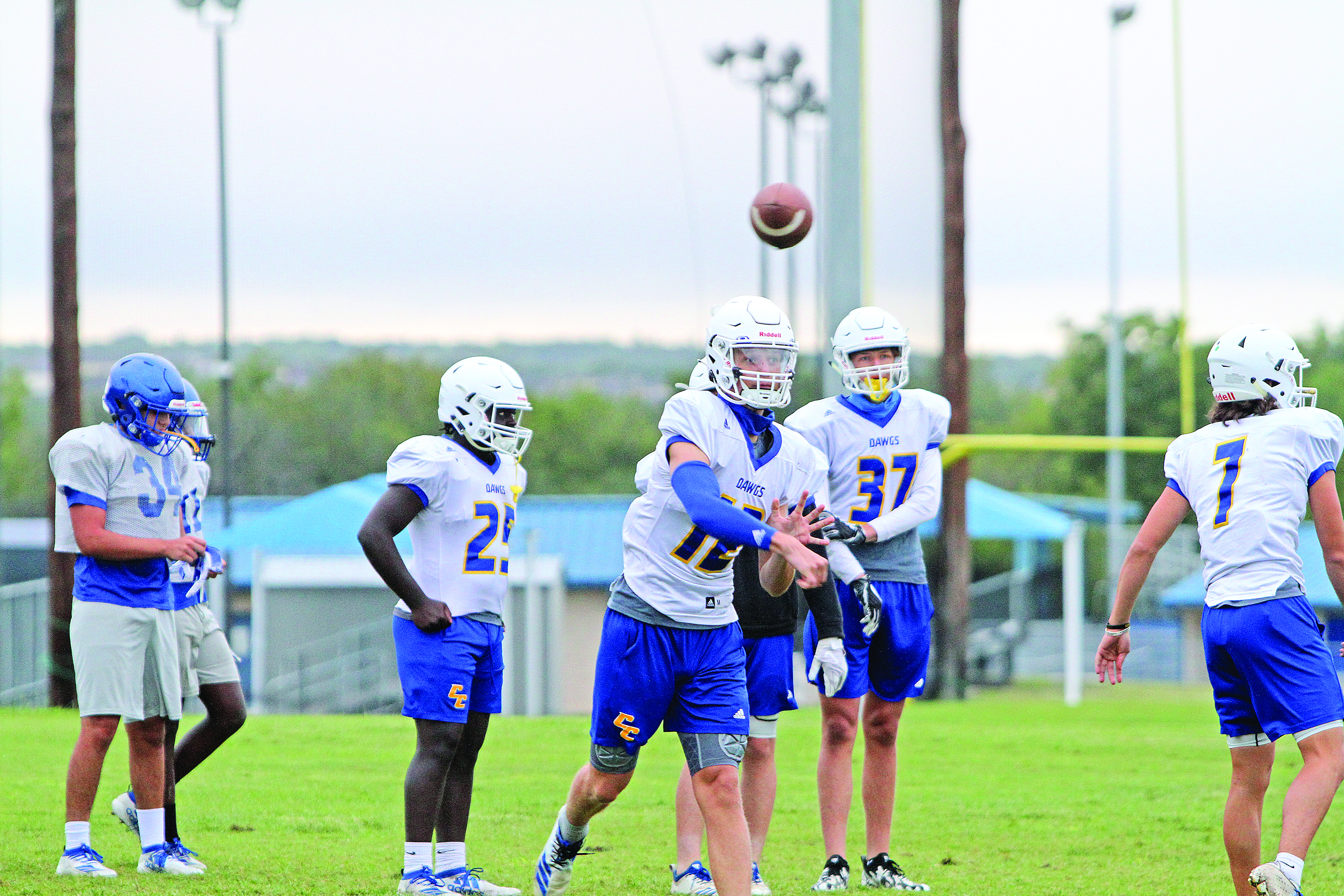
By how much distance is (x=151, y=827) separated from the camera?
5.60m

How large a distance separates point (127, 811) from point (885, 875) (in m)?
2.94

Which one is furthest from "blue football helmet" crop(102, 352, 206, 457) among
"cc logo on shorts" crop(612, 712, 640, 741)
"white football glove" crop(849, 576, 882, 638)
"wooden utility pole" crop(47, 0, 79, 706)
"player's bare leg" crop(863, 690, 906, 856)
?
"wooden utility pole" crop(47, 0, 79, 706)

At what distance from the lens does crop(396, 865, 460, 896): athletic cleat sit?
5.13 meters

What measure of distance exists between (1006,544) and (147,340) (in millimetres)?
31156

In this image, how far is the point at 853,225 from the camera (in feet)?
39.2

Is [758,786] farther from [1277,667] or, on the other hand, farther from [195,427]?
[195,427]

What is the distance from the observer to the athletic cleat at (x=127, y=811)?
592 cm

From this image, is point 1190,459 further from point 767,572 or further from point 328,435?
point 328,435

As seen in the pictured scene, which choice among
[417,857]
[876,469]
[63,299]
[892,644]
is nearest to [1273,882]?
[892,644]

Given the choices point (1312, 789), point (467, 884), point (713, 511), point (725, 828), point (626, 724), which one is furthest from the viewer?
point (467, 884)

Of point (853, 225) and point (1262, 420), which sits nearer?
point (1262, 420)

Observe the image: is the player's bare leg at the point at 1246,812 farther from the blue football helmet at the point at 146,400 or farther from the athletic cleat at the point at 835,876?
the blue football helmet at the point at 146,400

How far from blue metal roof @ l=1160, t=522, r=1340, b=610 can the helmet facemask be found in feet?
42.2

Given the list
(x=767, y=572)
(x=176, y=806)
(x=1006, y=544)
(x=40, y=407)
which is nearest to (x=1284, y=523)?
(x=767, y=572)
